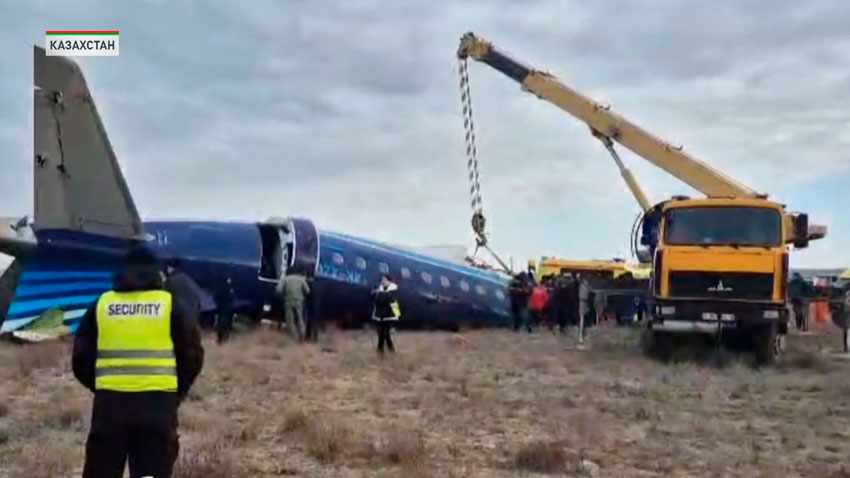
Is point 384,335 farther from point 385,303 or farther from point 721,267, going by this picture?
point 721,267

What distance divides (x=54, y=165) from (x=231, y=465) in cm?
1025

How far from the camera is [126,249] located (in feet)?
60.3

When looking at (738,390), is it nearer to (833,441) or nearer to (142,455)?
(833,441)

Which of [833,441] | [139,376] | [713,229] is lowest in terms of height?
[833,441]

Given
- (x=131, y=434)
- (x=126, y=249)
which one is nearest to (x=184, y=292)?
(x=131, y=434)

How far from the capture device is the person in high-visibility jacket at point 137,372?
5.48 metres

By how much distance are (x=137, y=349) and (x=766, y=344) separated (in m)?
14.4

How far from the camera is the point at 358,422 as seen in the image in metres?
10.9

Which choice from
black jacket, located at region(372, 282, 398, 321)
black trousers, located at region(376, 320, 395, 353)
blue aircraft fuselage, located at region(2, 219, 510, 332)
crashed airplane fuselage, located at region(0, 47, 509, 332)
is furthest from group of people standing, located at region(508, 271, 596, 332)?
black jacket, located at region(372, 282, 398, 321)

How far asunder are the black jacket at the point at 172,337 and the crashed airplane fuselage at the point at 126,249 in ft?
35.7

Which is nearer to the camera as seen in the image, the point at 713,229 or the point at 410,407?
the point at 410,407

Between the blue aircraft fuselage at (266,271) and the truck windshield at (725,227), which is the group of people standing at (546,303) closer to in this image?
the blue aircraft fuselage at (266,271)

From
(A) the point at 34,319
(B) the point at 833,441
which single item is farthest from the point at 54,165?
(B) the point at 833,441

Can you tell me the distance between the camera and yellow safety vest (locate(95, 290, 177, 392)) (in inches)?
216
